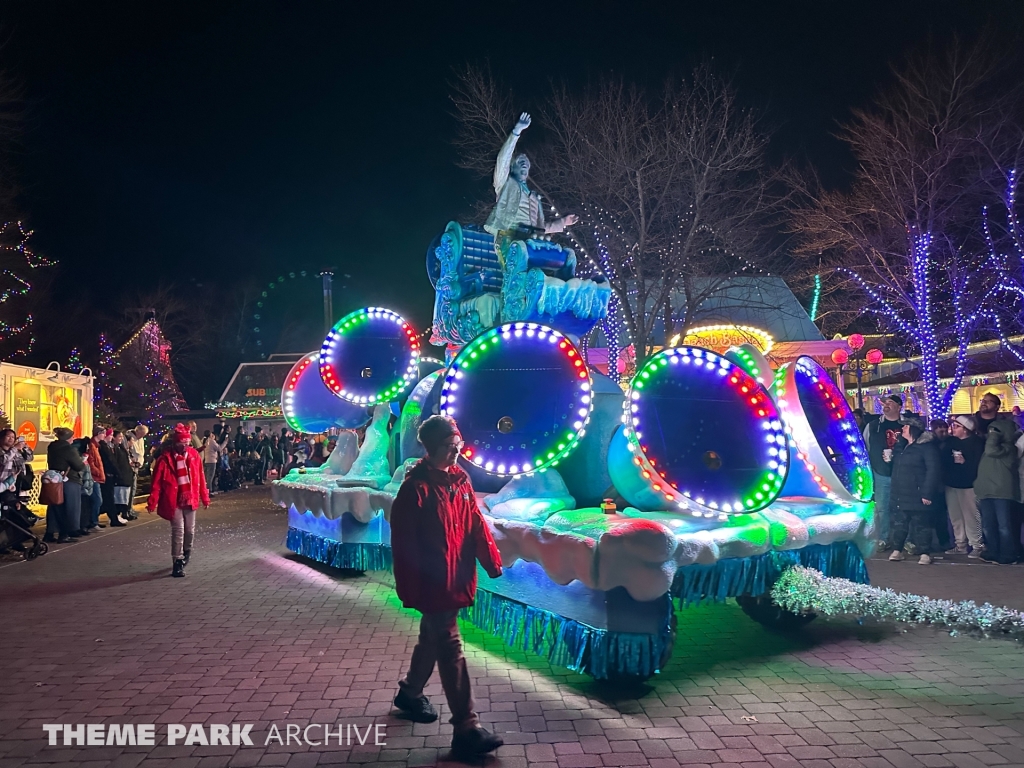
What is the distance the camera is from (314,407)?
384 inches

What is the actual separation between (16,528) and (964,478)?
39.3 ft

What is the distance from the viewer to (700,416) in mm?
5246

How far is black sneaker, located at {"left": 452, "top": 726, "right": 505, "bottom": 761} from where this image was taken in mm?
3537

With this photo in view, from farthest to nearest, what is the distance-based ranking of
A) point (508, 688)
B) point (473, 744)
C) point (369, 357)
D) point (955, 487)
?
point (955, 487) → point (369, 357) → point (508, 688) → point (473, 744)

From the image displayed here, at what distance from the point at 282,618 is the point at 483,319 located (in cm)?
361

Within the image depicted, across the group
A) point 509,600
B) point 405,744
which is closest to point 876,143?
point 509,600

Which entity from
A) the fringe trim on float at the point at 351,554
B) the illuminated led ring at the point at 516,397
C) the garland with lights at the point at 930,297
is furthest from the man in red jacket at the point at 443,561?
the garland with lights at the point at 930,297

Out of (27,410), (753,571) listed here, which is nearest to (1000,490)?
(753,571)

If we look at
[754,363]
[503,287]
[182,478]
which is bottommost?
[182,478]

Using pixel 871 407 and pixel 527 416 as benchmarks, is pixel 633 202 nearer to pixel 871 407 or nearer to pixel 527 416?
pixel 527 416

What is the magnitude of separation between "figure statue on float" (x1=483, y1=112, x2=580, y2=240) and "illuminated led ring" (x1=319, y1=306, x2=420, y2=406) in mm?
1875

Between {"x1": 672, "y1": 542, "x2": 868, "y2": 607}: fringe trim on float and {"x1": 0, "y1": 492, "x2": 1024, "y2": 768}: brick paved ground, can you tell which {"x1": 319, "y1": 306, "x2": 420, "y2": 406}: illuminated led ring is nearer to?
{"x1": 0, "y1": 492, "x2": 1024, "y2": 768}: brick paved ground

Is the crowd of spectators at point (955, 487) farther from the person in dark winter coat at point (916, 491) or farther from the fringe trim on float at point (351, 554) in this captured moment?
the fringe trim on float at point (351, 554)

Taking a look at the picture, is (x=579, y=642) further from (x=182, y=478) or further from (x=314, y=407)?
(x=314, y=407)
